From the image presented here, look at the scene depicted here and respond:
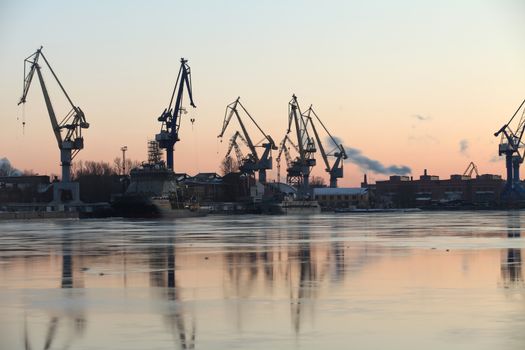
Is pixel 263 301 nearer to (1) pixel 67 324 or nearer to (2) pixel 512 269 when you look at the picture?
(1) pixel 67 324

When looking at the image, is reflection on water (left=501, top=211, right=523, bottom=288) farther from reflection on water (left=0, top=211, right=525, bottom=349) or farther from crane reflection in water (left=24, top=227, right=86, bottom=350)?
crane reflection in water (left=24, top=227, right=86, bottom=350)

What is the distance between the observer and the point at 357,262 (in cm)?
3581

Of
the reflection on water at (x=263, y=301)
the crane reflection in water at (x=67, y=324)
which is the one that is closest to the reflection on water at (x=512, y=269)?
the reflection on water at (x=263, y=301)

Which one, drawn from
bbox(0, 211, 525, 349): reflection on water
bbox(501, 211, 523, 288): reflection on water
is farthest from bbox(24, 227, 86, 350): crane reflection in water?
bbox(501, 211, 523, 288): reflection on water

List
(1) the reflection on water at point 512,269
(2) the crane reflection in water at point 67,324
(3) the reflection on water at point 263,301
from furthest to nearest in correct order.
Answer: (1) the reflection on water at point 512,269
(3) the reflection on water at point 263,301
(2) the crane reflection in water at point 67,324

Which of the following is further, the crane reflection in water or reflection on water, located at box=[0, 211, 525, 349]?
Answer: reflection on water, located at box=[0, 211, 525, 349]

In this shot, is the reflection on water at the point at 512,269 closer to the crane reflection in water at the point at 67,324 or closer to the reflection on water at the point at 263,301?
the reflection on water at the point at 263,301

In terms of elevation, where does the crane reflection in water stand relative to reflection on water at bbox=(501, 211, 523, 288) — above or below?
below

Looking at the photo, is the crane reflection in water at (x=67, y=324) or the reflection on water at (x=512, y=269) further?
the reflection on water at (x=512, y=269)

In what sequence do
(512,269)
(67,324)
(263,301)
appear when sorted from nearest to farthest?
(67,324)
(263,301)
(512,269)

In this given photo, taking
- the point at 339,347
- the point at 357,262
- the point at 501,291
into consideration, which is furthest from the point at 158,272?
the point at 339,347

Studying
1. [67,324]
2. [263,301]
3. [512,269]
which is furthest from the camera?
[512,269]

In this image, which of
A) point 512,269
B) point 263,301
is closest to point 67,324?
point 263,301

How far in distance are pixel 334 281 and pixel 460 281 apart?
3623 mm
